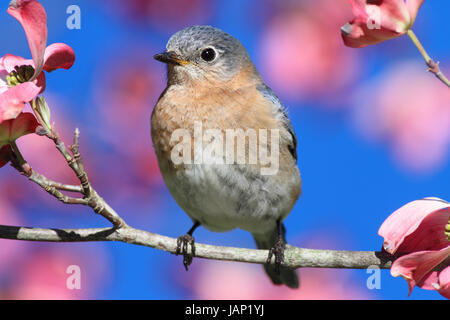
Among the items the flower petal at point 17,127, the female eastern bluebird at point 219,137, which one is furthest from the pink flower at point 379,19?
the female eastern bluebird at point 219,137

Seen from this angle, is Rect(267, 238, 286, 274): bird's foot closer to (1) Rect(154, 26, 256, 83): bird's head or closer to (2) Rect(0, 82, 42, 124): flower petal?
(1) Rect(154, 26, 256, 83): bird's head

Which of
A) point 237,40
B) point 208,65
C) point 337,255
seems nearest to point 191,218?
point 208,65

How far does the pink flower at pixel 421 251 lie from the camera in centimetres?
178

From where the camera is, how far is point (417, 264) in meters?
1.81

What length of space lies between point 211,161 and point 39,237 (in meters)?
1.45

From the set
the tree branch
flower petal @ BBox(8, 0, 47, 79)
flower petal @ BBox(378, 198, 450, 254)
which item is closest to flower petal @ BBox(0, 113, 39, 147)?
flower petal @ BBox(8, 0, 47, 79)

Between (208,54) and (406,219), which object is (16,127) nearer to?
(406,219)

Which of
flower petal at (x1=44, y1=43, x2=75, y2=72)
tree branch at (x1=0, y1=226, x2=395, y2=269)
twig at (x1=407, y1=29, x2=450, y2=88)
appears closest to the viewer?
twig at (x1=407, y1=29, x2=450, y2=88)

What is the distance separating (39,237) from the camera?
251cm

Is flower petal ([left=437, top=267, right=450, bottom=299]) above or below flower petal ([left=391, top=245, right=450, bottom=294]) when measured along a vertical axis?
below

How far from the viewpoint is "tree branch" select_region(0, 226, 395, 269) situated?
2.52 metres

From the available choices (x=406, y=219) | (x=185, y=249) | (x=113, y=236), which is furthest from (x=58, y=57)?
(x=185, y=249)

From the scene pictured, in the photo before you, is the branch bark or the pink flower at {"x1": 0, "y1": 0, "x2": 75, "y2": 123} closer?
the pink flower at {"x1": 0, "y1": 0, "x2": 75, "y2": 123}

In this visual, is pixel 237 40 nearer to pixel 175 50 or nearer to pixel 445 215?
pixel 175 50
